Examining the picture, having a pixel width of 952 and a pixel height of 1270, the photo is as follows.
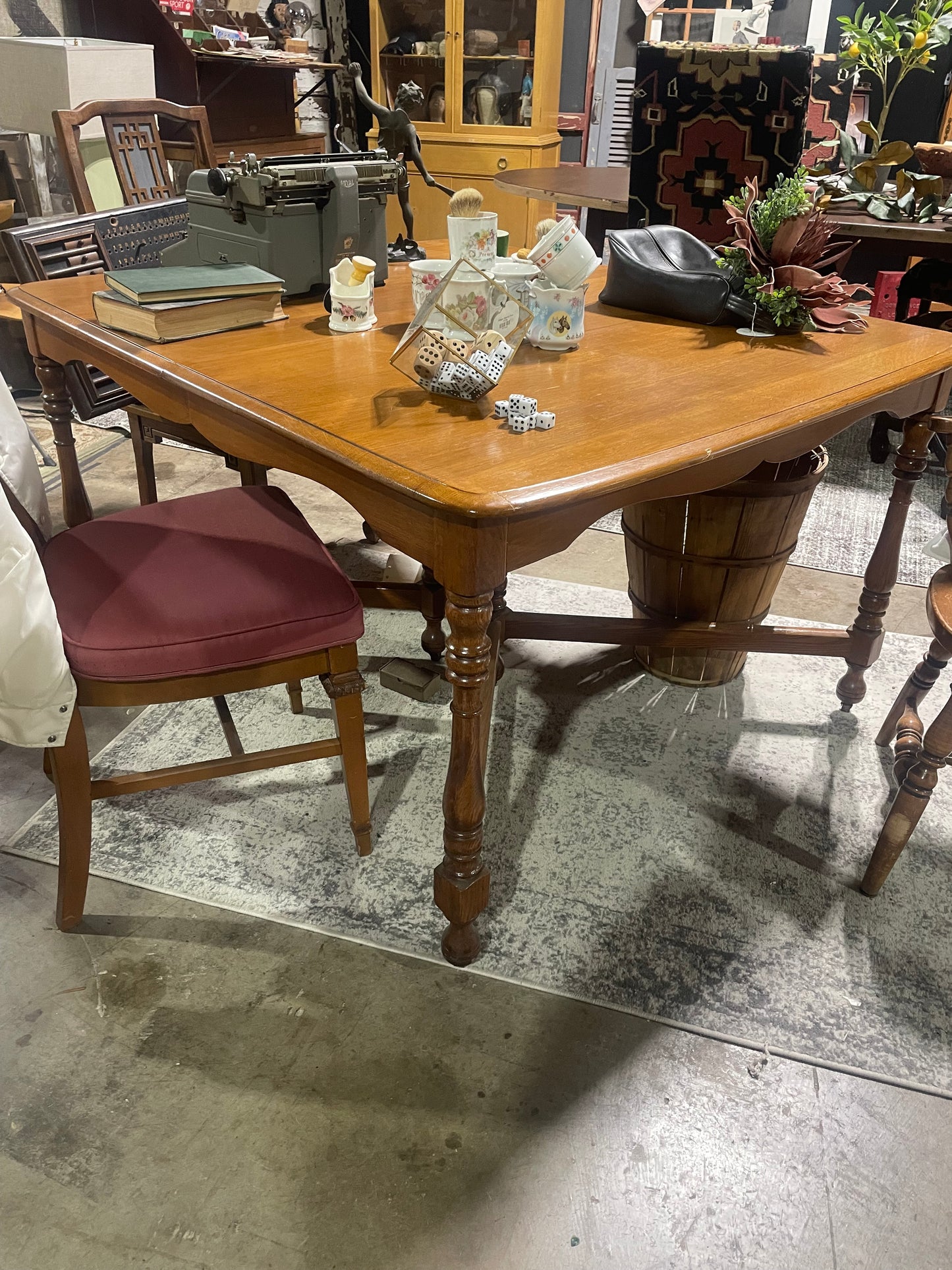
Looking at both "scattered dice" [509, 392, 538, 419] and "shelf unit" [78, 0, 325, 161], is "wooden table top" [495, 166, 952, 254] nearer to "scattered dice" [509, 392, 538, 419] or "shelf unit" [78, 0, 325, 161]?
"shelf unit" [78, 0, 325, 161]

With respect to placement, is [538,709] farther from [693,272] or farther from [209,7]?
[209,7]

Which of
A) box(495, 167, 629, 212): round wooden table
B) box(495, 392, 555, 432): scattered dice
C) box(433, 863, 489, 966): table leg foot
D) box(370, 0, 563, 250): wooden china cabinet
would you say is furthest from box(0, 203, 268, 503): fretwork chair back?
box(370, 0, 563, 250): wooden china cabinet

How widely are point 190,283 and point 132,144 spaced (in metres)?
1.78

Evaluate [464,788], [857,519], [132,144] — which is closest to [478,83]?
[132,144]

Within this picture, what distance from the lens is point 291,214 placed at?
1728 millimetres

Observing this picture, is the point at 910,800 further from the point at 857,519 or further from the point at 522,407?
the point at 857,519

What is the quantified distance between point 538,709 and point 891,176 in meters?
3.32

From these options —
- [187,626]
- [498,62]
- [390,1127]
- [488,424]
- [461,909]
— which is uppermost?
[498,62]

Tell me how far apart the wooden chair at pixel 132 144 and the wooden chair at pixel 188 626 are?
5.58 ft

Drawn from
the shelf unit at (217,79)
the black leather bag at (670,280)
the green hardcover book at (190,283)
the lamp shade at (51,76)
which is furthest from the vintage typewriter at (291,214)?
the shelf unit at (217,79)

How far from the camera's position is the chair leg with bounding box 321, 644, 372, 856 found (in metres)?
1.52

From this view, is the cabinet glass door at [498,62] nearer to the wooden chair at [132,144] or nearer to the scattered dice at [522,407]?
the wooden chair at [132,144]

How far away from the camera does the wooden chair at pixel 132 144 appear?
9.08ft

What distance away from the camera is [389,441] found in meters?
1.24
